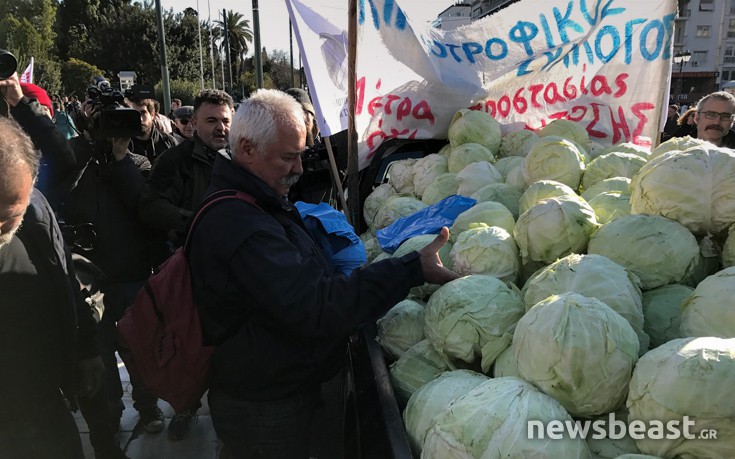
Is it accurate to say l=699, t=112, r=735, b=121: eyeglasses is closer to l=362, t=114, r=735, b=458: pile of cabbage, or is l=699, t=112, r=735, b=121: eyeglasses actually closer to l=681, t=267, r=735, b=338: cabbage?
l=362, t=114, r=735, b=458: pile of cabbage

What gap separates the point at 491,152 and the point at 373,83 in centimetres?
114

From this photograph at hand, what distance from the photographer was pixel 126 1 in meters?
48.9

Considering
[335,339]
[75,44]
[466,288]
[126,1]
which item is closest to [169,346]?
[335,339]

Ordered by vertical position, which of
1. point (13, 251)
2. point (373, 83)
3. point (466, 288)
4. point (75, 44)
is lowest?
point (466, 288)

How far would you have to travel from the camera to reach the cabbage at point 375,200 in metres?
4.14

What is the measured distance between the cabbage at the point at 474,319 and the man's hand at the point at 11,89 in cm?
262

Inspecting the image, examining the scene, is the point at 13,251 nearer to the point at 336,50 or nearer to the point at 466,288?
the point at 466,288

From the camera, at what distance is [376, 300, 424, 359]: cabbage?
89.5 inches

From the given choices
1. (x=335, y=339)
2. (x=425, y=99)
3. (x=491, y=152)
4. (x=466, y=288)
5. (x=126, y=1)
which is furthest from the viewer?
(x=126, y=1)

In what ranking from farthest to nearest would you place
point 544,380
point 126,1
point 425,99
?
1. point 126,1
2. point 425,99
3. point 544,380

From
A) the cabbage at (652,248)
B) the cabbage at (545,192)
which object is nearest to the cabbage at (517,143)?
the cabbage at (545,192)

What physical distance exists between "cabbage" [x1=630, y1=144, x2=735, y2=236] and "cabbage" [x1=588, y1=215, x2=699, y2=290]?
0.24 feet

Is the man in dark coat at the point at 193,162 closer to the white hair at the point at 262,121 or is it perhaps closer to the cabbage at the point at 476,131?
the white hair at the point at 262,121

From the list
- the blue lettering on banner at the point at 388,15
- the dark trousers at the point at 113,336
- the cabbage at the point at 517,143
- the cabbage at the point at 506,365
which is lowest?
the dark trousers at the point at 113,336
